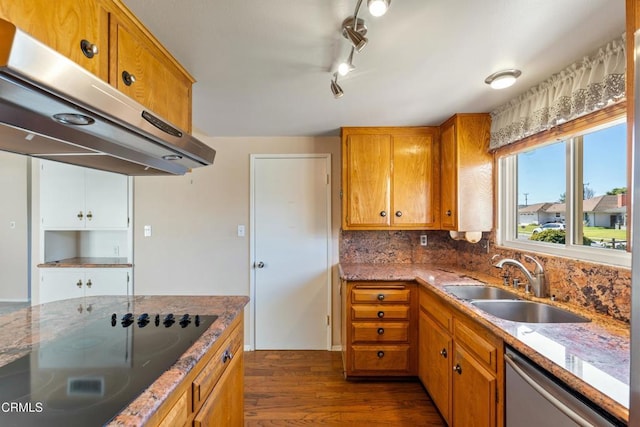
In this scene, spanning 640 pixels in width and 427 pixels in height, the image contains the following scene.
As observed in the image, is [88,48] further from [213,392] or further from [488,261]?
[488,261]

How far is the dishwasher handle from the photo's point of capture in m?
0.82

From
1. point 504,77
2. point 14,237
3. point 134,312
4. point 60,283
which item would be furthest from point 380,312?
point 14,237

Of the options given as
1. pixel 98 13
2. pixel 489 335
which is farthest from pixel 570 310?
pixel 98 13

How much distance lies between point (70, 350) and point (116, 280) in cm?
215

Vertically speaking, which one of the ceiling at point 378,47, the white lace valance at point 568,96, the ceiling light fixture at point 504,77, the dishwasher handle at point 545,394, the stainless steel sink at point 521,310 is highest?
the ceiling at point 378,47

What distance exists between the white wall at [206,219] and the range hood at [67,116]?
1577 mm

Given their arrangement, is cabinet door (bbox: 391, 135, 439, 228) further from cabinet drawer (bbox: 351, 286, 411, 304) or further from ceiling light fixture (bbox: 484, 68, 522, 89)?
ceiling light fixture (bbox: 484, 68, 522, 89)

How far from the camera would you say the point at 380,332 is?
2.27 m

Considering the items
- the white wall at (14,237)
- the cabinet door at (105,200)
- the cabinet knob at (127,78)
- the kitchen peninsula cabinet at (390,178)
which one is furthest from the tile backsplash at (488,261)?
the white wall at (14,237)

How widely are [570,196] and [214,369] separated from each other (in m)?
2.12

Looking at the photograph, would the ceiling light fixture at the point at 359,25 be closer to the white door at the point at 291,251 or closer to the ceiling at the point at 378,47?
the ceiling at the point at 378,47

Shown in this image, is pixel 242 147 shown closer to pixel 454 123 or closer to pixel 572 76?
pixel 454 123

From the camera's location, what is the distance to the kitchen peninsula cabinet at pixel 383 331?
7.43 feet

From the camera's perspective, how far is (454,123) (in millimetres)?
2283
